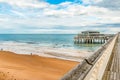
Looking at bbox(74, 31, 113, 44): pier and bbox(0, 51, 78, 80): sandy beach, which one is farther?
bbox(74, 31, 113, 44): pier

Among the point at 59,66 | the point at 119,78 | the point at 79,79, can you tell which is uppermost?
the point at 79,79

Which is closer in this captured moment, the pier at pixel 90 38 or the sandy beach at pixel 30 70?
the sandy beach at pixel 30 70

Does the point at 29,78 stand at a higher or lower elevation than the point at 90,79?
lower

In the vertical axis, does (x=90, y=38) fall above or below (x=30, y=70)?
above

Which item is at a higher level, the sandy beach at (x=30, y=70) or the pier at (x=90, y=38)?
the pier at (x=90, y=38)

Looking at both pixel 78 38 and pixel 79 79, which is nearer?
pixel 79 79

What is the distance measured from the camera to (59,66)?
22031mm

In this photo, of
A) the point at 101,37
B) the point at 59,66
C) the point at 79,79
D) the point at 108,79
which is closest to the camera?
the point at 79,79

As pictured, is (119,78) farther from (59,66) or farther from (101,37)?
(101,37)

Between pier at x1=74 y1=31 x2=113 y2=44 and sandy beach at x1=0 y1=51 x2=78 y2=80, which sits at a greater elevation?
pier at x1=74 y1=31 x2=113 y2=44

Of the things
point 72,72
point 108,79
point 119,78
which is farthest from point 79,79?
point 119,78

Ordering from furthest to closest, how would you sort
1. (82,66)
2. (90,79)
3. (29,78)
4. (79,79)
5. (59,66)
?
1. (59,66)
2. (29,78)
3. (82,66)
4. (79,79)
5. (90,79)

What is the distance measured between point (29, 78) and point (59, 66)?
926 cm

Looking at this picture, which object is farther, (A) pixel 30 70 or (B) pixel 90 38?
(B) pixel 90 38
